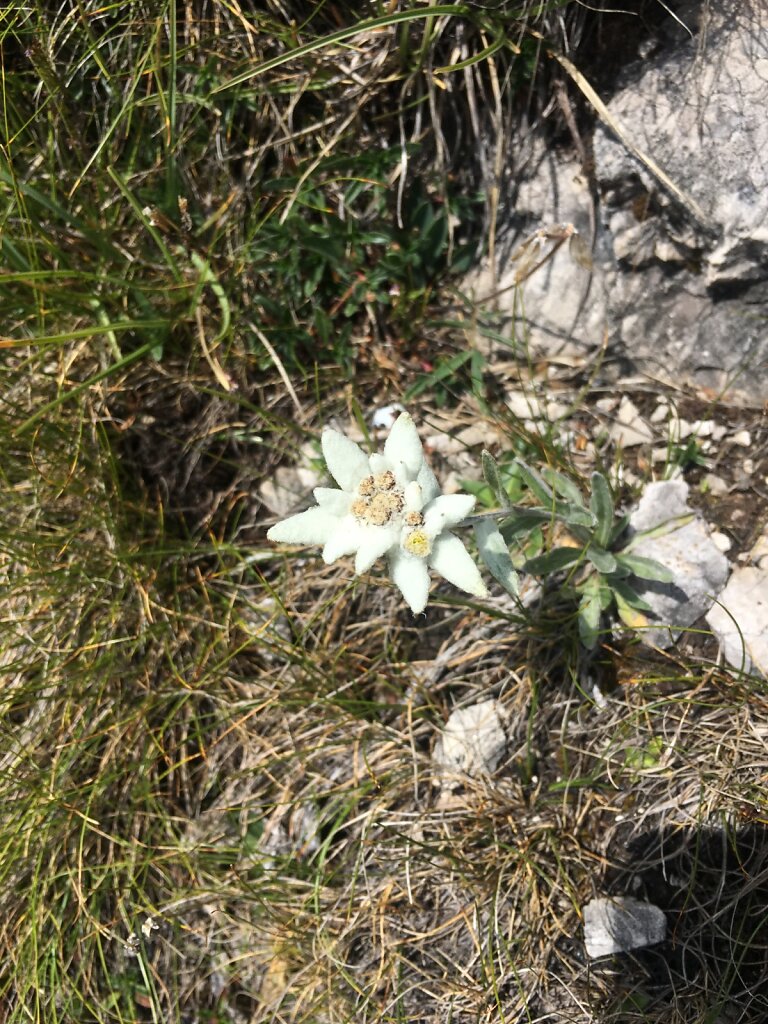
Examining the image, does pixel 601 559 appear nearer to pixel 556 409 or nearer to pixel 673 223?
pixel 556 409

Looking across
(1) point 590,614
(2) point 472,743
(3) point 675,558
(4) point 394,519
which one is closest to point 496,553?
(4) point 394,519

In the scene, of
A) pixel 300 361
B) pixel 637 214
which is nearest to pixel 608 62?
pixel 637 214

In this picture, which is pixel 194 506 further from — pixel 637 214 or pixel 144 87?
pixel 637 214

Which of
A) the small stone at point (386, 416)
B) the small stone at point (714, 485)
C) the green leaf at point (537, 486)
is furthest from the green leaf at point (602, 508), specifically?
the small stone at point (386, 416)

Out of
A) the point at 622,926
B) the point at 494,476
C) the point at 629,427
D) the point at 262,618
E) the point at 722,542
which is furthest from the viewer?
the point at 262,618

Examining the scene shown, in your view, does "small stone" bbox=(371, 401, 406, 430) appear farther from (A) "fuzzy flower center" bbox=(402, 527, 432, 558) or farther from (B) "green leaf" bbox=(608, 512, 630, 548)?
(A) "fuzzy flower center" bbox=(402, 527, 432, 558)

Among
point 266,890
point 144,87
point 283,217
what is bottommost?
point 266,890
